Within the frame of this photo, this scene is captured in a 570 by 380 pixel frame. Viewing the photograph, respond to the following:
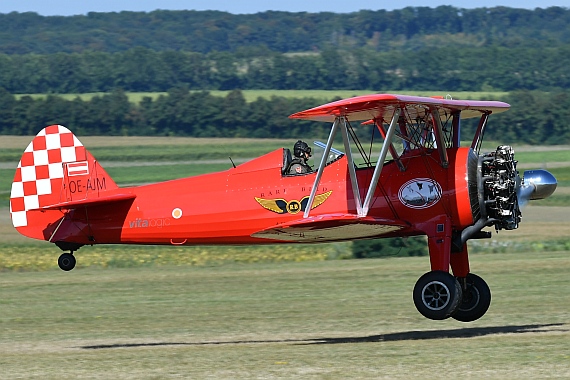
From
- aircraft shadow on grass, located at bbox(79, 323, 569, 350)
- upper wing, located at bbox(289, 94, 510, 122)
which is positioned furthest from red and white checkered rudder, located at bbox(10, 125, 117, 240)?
upper wing, located at bbox(289, 94, 510, 122)

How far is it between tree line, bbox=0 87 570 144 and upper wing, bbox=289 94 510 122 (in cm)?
4727

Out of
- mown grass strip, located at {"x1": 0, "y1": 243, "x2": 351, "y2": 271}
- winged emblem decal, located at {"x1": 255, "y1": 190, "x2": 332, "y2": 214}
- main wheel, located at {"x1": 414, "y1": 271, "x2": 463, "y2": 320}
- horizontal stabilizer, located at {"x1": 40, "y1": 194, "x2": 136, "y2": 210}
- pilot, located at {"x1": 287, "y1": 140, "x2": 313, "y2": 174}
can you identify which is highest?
pilot, located at {"x1": 287, "y1": 140, "x2": 313, "y2": 174}

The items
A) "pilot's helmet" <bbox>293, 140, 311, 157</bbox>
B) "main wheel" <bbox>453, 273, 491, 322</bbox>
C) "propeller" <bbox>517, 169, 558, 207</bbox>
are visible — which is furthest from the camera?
"main wheel" <bbox>453, 273, 491, 322</bbox>

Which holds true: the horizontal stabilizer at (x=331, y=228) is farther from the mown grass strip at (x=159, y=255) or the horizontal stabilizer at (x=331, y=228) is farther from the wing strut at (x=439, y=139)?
the mown grass strip at (x=159, y=255)

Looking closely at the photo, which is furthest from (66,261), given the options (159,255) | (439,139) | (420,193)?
(159,255)

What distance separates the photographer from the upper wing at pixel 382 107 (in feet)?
38.3

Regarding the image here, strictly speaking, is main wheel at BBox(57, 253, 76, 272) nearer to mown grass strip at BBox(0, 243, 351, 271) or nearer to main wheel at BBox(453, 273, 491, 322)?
main wheel at BBox(453, 273, 491, 322)

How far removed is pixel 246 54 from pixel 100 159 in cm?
6007

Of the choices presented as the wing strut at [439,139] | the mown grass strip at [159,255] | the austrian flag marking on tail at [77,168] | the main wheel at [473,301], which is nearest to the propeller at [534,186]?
the wing strut at [439,139]

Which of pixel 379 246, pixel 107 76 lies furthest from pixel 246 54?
pixel 379 246

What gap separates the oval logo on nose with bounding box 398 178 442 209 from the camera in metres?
12.6

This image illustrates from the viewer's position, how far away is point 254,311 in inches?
658

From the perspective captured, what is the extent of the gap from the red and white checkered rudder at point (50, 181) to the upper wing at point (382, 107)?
11.2 ft

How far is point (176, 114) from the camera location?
7181cm
